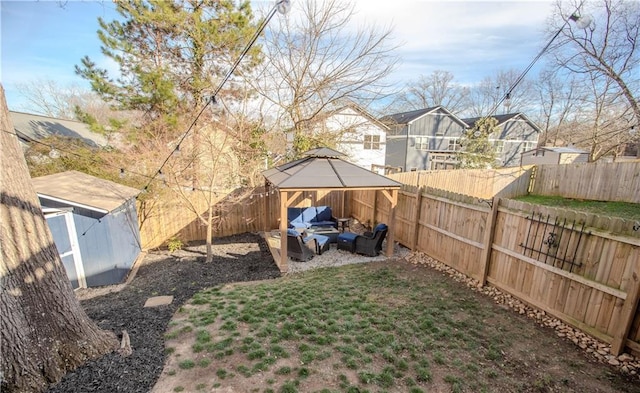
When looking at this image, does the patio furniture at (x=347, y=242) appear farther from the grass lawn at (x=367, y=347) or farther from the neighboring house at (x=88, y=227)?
the neighboring house at (x=88, y=227)

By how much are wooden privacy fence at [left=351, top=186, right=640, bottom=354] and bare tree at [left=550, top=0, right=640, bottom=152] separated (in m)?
12.3

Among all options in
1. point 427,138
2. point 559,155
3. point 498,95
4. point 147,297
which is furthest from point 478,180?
point 498,95

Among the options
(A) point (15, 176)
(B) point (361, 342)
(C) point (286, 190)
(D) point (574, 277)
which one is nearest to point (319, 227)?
(C) point (286, 190)

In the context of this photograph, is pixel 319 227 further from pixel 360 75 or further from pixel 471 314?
pixel 360 75

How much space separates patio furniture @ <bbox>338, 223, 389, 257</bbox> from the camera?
7.37 meters

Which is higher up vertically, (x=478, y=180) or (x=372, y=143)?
(x=372, y=143)

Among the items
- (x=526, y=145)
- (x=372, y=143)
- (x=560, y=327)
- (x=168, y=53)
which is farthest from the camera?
(x=526, y=145)

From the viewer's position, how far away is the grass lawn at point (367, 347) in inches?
114

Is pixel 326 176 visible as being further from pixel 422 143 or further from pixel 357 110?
pixel 422 143

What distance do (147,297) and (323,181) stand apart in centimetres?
446

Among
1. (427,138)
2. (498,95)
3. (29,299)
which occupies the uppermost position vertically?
(498,95)

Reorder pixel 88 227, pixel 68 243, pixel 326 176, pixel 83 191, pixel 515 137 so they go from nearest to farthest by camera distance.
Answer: pixel 68 243 < pixel 88 227 < pixel 83 191 < pixel 326 176 < pixel 515 137

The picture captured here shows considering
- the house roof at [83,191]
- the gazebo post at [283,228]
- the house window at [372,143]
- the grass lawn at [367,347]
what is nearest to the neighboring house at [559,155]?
the house window at [372,143]

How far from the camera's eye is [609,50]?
13.2m
